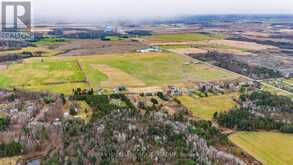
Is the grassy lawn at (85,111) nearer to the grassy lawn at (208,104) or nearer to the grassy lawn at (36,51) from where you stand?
the grassy lawn at (208,104)

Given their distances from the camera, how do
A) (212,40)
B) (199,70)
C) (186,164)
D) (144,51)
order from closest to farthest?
(186,164), (199,70), (144,51), (212,40)

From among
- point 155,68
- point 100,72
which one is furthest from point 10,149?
point 155,68

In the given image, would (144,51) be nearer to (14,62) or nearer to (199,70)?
(199,70)

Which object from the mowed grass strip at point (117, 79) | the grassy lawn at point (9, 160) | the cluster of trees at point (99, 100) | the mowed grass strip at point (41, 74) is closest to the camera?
the grassy lawn at point (9, 160)

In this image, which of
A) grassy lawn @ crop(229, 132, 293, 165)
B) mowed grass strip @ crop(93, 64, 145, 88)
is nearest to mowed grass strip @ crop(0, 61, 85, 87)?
mowed grass strip @ crop(93, 64, 145, 88)

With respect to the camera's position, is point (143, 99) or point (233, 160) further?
point (143, 99)

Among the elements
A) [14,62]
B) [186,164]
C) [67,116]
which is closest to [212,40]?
[14,62]

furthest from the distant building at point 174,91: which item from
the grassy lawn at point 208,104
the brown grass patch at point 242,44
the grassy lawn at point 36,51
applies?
the brown grass patch at point 242,44
